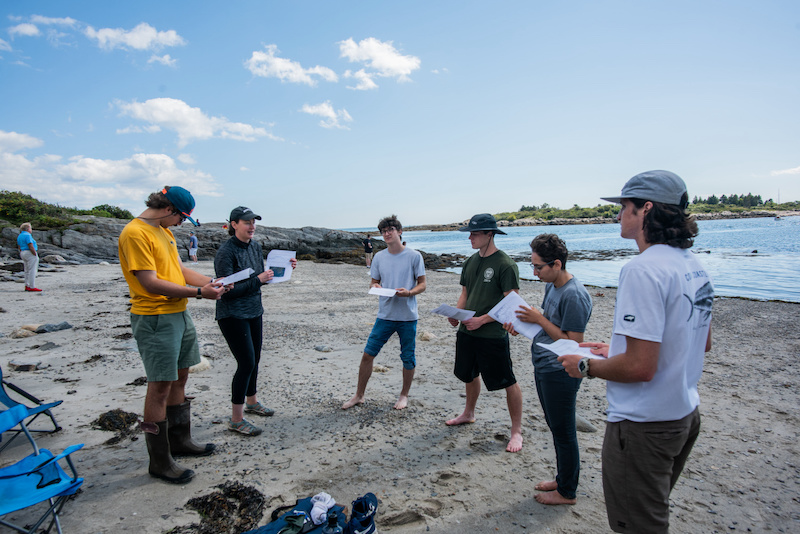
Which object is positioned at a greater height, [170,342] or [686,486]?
[170,342]

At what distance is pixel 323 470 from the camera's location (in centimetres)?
366

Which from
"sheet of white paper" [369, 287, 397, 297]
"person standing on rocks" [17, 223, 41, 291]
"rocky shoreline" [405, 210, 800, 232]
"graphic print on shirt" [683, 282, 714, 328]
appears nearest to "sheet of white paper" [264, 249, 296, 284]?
→ "sheet of white paper" [369, 287, 397, 297]

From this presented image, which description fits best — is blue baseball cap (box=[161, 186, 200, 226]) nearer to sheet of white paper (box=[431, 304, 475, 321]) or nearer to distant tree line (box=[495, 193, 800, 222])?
sheet of white paper (box=[431, 304, 475, 321])

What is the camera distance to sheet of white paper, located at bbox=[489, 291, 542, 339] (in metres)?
3.08

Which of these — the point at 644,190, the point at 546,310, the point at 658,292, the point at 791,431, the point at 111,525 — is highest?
the point at 644,190

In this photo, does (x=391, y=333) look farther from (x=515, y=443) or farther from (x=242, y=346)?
(x=515, y=443)

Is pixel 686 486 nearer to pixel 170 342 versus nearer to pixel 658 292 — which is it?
pixel 658 292

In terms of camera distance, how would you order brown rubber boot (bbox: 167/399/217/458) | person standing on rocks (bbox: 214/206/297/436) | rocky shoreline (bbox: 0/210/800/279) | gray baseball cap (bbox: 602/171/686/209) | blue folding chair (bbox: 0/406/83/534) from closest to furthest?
gray baseball cap (bbox: 602/171/686/209), blue folding chair (bbox: 0/406/83/534), brown rubber boot (bbox: 167/399/217/458), person standing on rocks (bbox: 214/206/297/436), rocky shoreline (bbox: 0/210/800/279)

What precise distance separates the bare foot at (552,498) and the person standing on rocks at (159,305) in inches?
112

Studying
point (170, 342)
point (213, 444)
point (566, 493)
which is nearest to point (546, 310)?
point (566, 493)

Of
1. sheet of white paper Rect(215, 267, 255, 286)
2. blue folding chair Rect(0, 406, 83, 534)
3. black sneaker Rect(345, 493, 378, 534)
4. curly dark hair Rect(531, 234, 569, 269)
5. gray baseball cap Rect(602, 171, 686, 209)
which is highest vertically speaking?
gray baseball cap Rect(602, 171, 686, 209)

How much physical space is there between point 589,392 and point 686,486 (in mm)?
2183

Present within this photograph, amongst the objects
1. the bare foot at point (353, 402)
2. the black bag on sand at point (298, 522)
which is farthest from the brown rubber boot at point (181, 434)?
the bare foot at point (353, 402)

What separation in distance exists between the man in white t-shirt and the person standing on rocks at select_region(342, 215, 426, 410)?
9.91 ft
